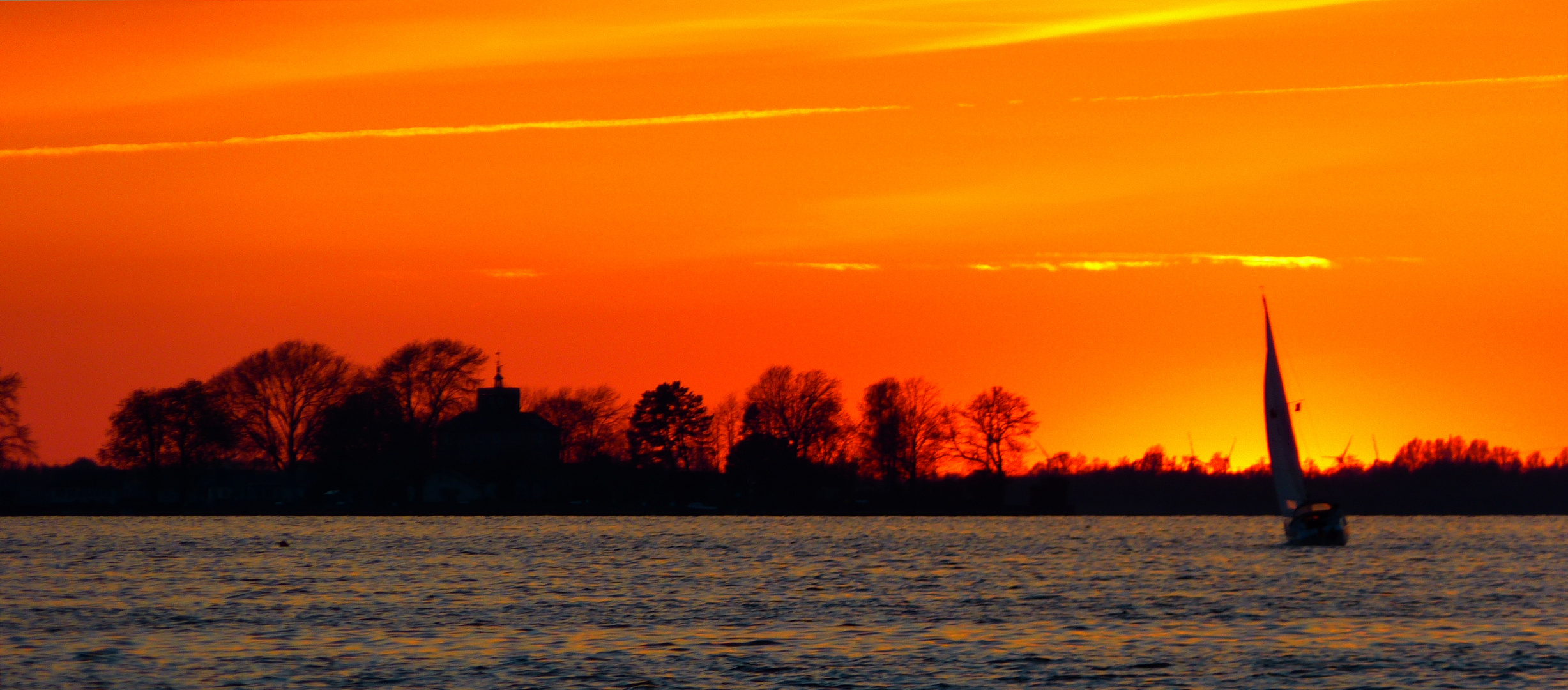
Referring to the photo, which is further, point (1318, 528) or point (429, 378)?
point (429, 378)

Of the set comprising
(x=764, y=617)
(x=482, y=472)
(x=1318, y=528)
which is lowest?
(x=764, y=617)

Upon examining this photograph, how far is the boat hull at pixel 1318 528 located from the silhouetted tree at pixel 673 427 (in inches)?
3685

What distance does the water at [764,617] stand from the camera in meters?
41.0

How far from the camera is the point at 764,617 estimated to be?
55844 millimetres

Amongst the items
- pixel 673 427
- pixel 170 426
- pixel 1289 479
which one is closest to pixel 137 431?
pixel 170 426

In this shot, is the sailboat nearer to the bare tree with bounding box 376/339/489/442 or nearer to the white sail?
the white sail

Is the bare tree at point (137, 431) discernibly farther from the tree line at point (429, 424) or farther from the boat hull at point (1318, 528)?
the boat hull at point (1318, 528)

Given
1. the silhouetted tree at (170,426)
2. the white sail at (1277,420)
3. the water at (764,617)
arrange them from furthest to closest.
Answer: the silhouetted tree at (170,426)
the white sail at (1277,420)
the water at (764,617)

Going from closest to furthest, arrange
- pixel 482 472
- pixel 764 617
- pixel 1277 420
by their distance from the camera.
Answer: pixel 764 617 → pixel 1277 420 → pixel 482 472

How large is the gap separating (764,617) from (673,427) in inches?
5470

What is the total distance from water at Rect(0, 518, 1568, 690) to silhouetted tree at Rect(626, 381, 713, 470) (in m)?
82.5

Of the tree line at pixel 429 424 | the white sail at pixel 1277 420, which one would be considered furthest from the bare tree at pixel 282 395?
the white sail at pixel 1277 420

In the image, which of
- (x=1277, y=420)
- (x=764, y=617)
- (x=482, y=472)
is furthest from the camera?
(x=482, y=472)

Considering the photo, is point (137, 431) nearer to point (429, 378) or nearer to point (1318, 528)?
point (429, 378)
